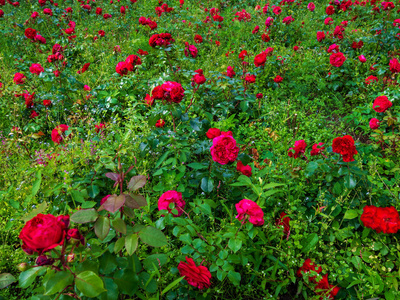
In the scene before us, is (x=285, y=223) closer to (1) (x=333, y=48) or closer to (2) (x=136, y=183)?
(2) (x=136, y=183)

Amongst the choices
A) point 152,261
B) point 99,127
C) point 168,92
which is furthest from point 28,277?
point 99,127

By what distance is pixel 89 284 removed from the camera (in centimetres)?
83

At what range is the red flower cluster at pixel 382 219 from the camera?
149cm

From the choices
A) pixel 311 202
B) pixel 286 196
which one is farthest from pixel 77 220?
pixel 311 202

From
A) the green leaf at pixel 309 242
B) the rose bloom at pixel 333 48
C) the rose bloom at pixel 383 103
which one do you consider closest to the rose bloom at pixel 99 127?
the green leaf at pixel 309 242

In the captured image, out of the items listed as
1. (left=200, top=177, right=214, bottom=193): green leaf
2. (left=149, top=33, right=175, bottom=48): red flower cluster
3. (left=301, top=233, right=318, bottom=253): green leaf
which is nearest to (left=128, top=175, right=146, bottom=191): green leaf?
(left=200, top=177, right=214, bottom=193): green leaf

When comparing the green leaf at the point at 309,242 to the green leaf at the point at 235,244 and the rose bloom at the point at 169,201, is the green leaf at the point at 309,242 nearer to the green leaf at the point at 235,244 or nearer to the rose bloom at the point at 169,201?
the green leaf at the point at 235,244

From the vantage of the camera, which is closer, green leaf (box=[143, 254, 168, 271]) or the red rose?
green leaf (box=[143, 254, 168, 271])

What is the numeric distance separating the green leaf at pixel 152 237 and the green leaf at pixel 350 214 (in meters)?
1.30

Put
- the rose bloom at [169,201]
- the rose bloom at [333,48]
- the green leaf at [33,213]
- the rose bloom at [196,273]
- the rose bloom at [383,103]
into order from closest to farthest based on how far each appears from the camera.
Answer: the green leaf at [33,213]
the rose bloom at [196,273]
the rose bloom at [169,201]
the rose bloom at [383,103]
the rose bloom at [333,48]

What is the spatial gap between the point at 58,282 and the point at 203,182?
42.3 inches

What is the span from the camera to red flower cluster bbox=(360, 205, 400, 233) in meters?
1.49

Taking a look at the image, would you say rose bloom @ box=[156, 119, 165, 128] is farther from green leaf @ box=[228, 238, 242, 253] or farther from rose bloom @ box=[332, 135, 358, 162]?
rose bloom @ box=[332, 135, 358, 162]

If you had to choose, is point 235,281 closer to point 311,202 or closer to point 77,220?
point 77,220
